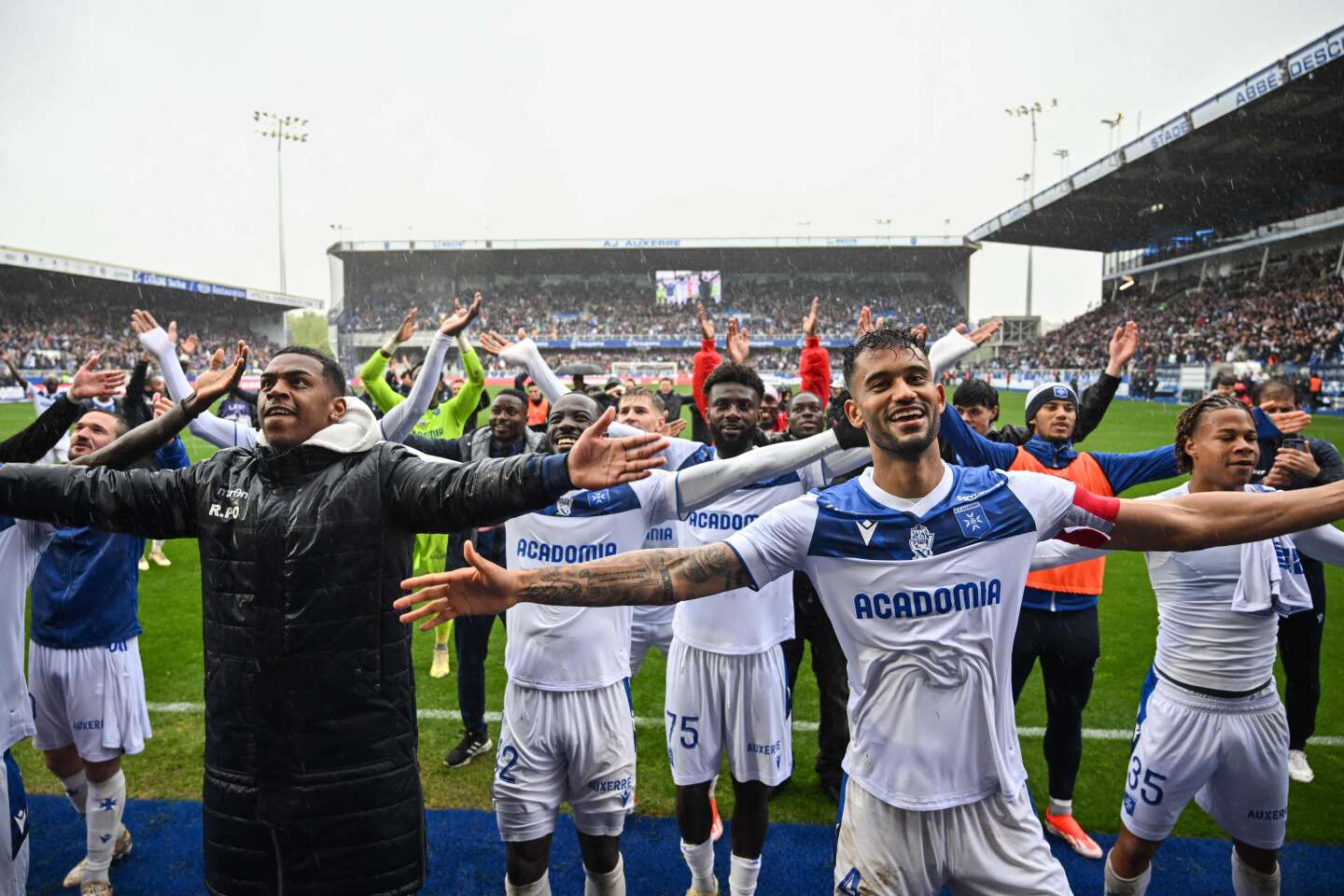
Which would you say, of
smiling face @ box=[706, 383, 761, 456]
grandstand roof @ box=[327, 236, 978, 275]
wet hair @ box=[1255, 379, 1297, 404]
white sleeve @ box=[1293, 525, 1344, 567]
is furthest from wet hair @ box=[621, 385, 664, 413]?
grandstand roof @ box=[327, 236, 978, 275]

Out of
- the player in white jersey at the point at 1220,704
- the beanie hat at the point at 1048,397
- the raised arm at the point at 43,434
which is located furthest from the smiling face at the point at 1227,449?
the raised arm at the point at 43,434

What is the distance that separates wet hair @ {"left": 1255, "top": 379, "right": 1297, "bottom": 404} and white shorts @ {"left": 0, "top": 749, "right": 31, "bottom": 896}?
6919mm

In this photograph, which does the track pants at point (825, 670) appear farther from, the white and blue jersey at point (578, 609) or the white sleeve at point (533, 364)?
the white sleeve at point (533, 364)

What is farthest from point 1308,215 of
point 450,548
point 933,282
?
point 450,548

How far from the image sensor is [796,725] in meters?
5.83

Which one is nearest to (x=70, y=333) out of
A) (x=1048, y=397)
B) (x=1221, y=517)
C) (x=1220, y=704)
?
(x=1048, y=397)

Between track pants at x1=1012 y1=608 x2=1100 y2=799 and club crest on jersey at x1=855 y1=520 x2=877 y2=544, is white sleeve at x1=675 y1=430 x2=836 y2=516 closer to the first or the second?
club crest on jersey at x1=855 y1=520 x2=877 y2=544

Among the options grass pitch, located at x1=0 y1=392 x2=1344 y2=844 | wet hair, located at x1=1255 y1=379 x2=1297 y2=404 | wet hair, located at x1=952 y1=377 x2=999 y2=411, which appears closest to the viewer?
grass pitch, located at x1=0 y1=392 x2=1344 y2=844

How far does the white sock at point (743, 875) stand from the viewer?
147 inches

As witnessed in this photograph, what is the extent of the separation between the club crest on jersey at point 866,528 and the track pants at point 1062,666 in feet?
7.28

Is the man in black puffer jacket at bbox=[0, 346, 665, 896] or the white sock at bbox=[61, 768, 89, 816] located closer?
the man in black puffer jacket at bbox=[0, 346, 665, 896]

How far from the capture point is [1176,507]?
8.16 feet

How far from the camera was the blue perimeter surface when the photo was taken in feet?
13.1

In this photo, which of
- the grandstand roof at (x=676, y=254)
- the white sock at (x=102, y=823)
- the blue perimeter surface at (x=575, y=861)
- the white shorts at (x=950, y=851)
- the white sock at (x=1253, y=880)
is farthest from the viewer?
the grandstand roof at (x=676, y=254)
